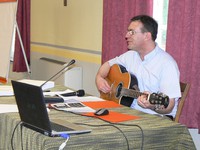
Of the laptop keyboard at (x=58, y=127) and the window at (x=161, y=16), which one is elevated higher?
the window at (x=161, y=16)

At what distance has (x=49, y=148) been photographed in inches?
58.5

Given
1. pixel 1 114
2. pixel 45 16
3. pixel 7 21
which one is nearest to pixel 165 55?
pixel 1 114

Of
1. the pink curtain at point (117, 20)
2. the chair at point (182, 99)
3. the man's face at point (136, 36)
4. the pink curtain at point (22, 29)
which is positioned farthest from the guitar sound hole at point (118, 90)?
the pink curtain at point (22, 29)

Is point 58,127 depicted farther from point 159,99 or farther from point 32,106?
point 159,99

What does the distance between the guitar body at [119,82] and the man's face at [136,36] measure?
0.64 ft

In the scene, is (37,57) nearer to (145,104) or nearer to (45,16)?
(45,16)

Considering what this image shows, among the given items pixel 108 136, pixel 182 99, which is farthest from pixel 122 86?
pixel 108 136

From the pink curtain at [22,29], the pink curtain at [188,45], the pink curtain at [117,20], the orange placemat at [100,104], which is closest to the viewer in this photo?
the orange placemat at [100,104]

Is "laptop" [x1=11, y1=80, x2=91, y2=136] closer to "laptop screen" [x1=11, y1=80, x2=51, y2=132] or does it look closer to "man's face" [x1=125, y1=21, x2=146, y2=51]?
"laptop screen" [x1=11, y1=80, x2=51, y2=132]

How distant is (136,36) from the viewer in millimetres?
2633

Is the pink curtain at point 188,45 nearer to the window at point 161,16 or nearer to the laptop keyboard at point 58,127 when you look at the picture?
the window at point 161,16

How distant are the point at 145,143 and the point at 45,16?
12.8 ft

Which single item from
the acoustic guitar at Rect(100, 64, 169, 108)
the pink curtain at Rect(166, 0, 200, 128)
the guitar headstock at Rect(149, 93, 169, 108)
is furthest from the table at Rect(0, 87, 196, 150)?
the pink curtain at Rect(166, 0, 200, 128)

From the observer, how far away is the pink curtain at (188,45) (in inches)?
108
